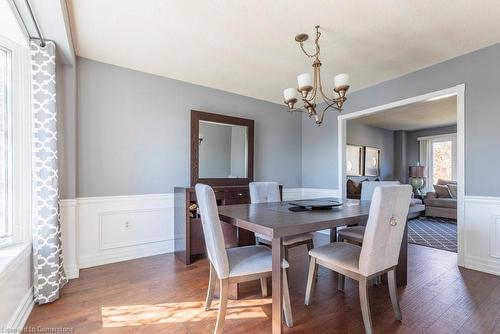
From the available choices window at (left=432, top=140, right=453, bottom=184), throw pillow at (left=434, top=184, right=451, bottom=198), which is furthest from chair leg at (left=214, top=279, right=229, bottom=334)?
window at (left=432, top=140, right=453, bottom=184)

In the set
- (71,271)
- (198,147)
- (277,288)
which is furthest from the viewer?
(198,147)

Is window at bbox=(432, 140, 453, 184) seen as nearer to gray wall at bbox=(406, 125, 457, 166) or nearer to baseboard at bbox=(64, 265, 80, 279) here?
gray wall at bbox=(406, 125, 457, 166)

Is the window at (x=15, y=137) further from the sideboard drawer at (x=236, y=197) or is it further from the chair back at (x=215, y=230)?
the sideboard drawer at (x=236, y=197)

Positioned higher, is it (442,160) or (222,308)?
(442,160)

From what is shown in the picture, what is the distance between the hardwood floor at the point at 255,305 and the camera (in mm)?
1679

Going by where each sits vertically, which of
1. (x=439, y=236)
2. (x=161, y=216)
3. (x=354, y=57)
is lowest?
(x=439, y=236)

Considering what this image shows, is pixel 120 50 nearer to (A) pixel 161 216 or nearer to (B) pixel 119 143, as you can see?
(B) pixel 119 143

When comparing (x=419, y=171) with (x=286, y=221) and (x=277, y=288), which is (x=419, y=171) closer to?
(x=286, y=221)

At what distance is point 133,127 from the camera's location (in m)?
3.06

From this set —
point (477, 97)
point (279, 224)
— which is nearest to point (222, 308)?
point (279, 224)

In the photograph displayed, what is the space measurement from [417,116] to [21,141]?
6.83m

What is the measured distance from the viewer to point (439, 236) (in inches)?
159

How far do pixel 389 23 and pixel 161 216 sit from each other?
321 centimetres

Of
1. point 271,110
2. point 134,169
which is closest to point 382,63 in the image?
point 271,110
